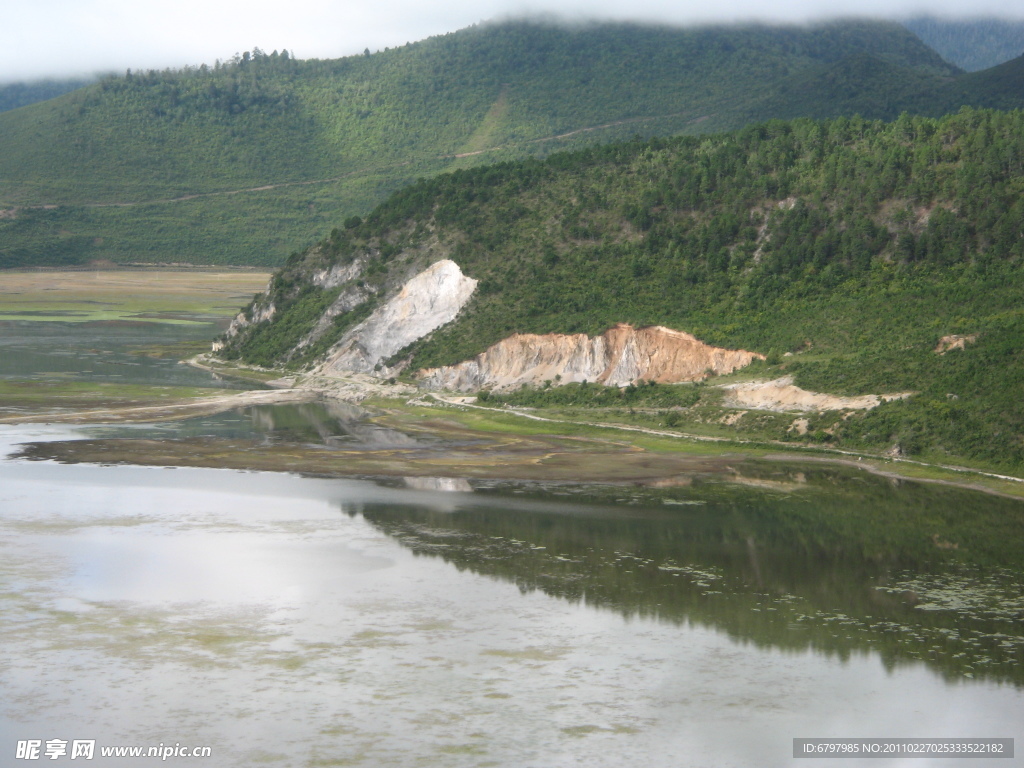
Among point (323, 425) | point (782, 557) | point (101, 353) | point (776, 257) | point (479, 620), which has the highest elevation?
point (776, 257)

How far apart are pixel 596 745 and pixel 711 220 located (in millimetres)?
71963

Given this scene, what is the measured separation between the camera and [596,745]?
28.8 meters

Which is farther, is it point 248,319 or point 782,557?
point 248,319

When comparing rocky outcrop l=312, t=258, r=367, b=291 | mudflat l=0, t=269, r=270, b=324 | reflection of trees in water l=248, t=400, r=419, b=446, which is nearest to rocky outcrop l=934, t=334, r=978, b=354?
reflection of trees in water l=248, t=400, r=419, b=446

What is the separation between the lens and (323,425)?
8081 centimetres

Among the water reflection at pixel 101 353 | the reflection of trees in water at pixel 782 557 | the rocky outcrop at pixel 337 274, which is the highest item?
the rocky outcrop at pixel 337 274

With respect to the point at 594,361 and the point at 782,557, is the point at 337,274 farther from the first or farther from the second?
the point at 782,557

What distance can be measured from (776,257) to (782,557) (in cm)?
4695

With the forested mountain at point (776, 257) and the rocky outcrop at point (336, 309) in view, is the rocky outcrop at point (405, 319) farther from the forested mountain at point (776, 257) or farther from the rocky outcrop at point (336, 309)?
the rocky outcrop at point (336, 309)

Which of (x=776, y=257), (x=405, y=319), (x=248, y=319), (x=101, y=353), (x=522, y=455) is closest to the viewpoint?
(x=522, y=455)

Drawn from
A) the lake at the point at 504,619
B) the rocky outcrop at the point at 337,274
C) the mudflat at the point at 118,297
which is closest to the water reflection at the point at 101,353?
the mudflat at the point at 118,297

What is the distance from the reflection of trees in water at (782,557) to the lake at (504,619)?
16cm

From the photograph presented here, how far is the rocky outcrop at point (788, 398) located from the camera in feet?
229

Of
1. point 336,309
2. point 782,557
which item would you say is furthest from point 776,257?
point 782,557
